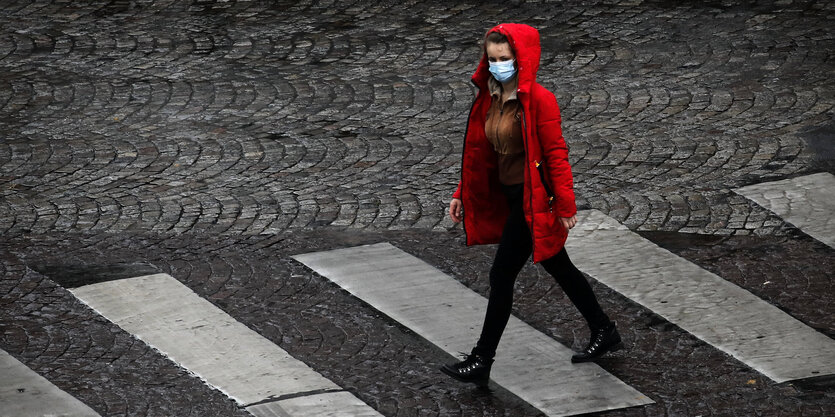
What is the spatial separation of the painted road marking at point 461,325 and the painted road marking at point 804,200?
263 cm

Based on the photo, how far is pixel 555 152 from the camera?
22.7 ft

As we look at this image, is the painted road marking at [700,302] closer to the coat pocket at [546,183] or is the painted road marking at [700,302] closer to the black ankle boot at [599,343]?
the black ankle boot at [599,343]

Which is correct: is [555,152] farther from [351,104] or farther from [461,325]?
[351,104]

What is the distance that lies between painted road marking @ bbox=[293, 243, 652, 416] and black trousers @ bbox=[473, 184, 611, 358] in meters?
0.32

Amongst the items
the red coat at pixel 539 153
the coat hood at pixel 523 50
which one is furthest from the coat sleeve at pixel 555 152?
the coat hood at pixel 523 50

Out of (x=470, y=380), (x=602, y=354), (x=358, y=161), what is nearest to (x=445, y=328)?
(x=470, y=380)

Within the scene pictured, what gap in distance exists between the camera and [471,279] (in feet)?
28.6

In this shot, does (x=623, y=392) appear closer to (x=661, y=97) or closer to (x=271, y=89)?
(x=661, y=97)

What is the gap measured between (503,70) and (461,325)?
5.92 feet

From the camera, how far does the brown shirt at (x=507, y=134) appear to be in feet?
22.9

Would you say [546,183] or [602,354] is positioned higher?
[546,183]

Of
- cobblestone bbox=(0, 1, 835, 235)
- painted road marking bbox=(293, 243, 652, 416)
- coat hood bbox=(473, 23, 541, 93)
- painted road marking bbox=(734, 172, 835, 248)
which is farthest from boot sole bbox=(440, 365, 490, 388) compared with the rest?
painted road marking bbox=(734, 172, 835, 248)

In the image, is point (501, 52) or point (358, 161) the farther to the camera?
point (358, 161)

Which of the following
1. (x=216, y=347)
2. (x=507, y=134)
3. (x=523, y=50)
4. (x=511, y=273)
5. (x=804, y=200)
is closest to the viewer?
(x=523, y=50)
